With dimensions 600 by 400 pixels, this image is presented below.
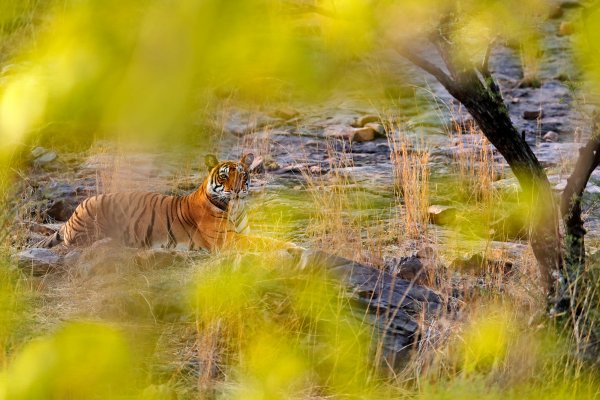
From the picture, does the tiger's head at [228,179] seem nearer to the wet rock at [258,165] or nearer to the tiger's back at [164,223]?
the tiger's back at [164,223]

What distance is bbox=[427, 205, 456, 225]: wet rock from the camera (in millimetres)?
5910

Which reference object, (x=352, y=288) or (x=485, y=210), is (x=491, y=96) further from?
(x=485, y=210)

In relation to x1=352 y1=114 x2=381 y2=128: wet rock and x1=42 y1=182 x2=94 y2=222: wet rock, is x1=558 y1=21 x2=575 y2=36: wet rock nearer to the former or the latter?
x1=352 y1=114 x2=381 y2=128: wet rock

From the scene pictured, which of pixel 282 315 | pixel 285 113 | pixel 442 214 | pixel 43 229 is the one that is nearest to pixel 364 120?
pixel 285 113

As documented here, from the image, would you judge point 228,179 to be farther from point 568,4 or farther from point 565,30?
point 568,4

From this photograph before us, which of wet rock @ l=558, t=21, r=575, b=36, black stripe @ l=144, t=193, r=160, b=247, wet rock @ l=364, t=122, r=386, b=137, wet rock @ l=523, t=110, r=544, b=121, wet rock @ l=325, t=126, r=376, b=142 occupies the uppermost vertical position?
wet rock @ l=558, t=21, r=575, b=36

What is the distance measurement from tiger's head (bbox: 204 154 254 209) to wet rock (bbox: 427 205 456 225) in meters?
1.27

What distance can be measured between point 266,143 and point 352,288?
3.70 metres

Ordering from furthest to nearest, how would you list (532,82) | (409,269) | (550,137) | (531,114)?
(532,82) < (531,114) < (550,137) < (409,269)

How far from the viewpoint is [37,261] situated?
489 cm

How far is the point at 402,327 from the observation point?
3678mm

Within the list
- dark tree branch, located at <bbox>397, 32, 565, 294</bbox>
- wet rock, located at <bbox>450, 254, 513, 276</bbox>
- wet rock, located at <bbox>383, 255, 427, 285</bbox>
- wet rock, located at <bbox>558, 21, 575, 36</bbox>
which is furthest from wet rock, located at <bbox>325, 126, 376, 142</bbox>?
dark tree branch, located at <bbox>397, 32, 565, 294</bbox>

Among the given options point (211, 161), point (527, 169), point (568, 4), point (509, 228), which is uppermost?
point (568, 4)

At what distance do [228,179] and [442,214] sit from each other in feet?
4.81
